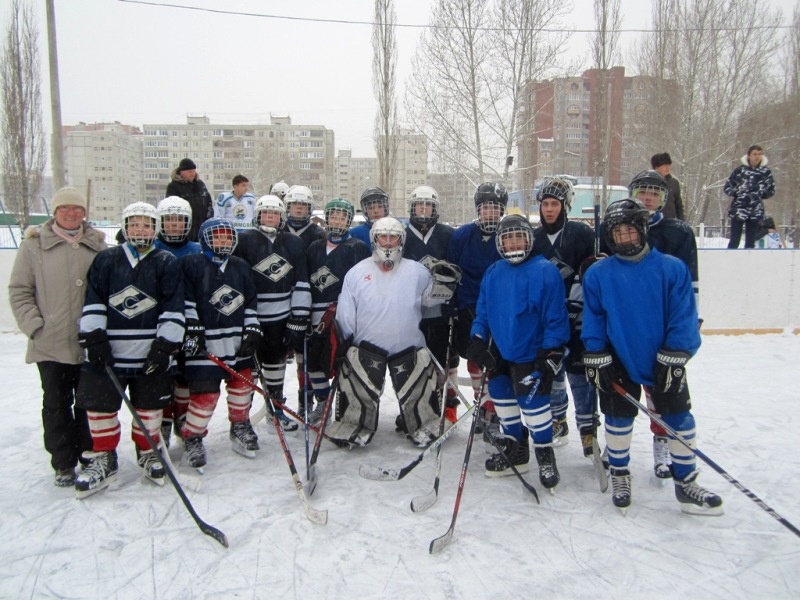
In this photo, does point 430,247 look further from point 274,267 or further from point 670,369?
point 670,369

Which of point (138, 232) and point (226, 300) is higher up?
point (138, 232)

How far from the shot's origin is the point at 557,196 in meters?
3.28

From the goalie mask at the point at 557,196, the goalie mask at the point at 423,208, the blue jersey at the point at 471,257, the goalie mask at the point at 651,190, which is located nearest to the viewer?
the goalie mask at the point at 651,190

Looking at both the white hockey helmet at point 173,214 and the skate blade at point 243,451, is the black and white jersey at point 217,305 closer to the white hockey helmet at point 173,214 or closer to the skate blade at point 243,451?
the white hockey helmet at point 173,214

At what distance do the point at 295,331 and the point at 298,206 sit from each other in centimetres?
99

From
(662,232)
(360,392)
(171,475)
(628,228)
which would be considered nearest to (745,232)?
(662,232)

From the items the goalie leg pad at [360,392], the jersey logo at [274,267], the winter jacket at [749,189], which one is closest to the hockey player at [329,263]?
the jersey logo at [274,267]

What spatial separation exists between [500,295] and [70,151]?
176 feet

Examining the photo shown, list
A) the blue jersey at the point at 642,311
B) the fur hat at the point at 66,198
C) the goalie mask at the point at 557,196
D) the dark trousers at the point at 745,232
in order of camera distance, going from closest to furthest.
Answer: the blue jersey at the point at 642,311 < the fur hat at the point at 66,198 < the goalie mask at the point at 557,196 < the dark trousers at the point at 745,232

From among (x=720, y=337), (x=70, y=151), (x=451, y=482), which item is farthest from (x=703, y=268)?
(x=70, y=151)

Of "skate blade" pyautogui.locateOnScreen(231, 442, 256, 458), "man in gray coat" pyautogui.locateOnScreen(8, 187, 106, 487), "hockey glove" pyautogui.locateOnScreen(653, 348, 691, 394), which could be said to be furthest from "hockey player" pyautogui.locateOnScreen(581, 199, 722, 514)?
"man in gray coat" pyautogui.locateOnScreen(8, 187, 106, 487)

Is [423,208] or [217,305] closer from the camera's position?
[217,305]

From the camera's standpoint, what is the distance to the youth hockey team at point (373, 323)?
2705mm

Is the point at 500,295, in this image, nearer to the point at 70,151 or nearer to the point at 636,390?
the point at 636,390
